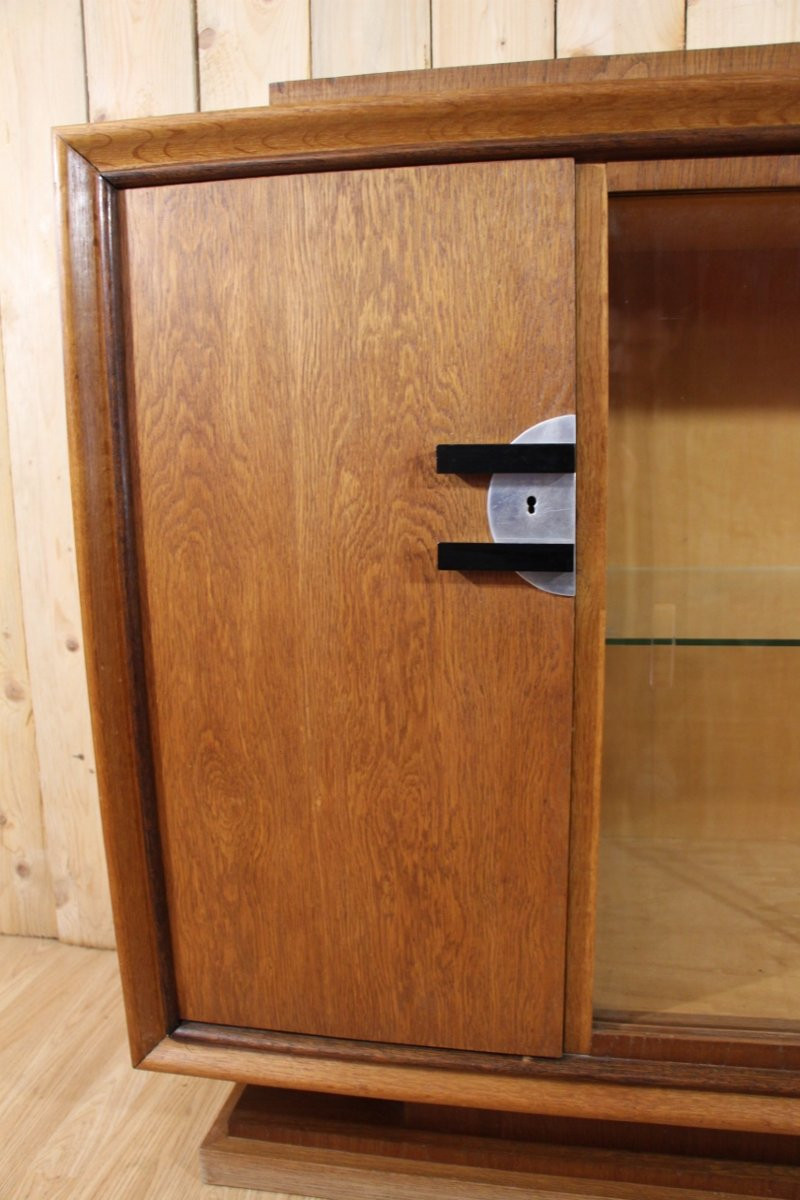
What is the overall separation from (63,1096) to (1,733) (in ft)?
1.75

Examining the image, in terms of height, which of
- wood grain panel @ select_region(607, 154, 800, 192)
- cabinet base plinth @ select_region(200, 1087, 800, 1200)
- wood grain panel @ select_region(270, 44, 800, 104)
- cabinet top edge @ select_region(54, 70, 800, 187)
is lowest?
cabinet base plinth @ select_region(200, 1087, 800, 1200)

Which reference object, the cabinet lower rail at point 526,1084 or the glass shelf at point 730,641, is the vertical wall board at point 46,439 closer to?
the cabinet lower rail at point 526,1084

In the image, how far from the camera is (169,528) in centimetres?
70

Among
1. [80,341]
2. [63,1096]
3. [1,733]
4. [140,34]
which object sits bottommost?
[63,1096]

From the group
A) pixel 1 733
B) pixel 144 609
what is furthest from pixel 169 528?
pixel 1 733

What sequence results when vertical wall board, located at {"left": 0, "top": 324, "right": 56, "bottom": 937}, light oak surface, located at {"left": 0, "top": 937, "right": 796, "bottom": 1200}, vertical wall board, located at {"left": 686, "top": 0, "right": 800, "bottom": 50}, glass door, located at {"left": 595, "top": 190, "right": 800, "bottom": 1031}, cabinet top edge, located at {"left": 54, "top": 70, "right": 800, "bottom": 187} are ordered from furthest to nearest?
vertical wall board, located at {"left": 0, "top": 324, "right": 56, "bottom": 937} < vertical wall board, located at {"left": 686, "top": 0, "right": 800, "bottom": 50} < light oak surface, located at {"left": 0, "top": 937, "right": 796, "bottom": 1200} < glass door, located at {"left": 595, "top": 190, "right": 800, "bottom": 1031} < cabinet top edge, located at {"left": 54, "top": 70, "right": 800, "bottom": 187}

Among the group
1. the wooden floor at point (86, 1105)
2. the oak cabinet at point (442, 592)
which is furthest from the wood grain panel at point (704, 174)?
the wooden floor at point (86, 1105)

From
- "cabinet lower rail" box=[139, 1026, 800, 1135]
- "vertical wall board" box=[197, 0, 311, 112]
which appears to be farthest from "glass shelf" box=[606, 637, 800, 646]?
"vertical wall board" box=[197, 0, 311, 112]

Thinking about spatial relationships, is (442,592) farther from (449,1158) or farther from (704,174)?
(449,1158)

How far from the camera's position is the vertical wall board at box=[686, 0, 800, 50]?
3.12ft

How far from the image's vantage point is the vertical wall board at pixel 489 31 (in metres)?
0.99

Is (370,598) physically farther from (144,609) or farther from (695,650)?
(695,650)

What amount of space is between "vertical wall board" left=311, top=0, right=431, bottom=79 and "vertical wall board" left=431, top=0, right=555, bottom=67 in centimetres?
2

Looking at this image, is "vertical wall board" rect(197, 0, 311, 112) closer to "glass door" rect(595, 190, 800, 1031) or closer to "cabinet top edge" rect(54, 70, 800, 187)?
"cabinet top edge" rect(54, 70, 800, 187)
